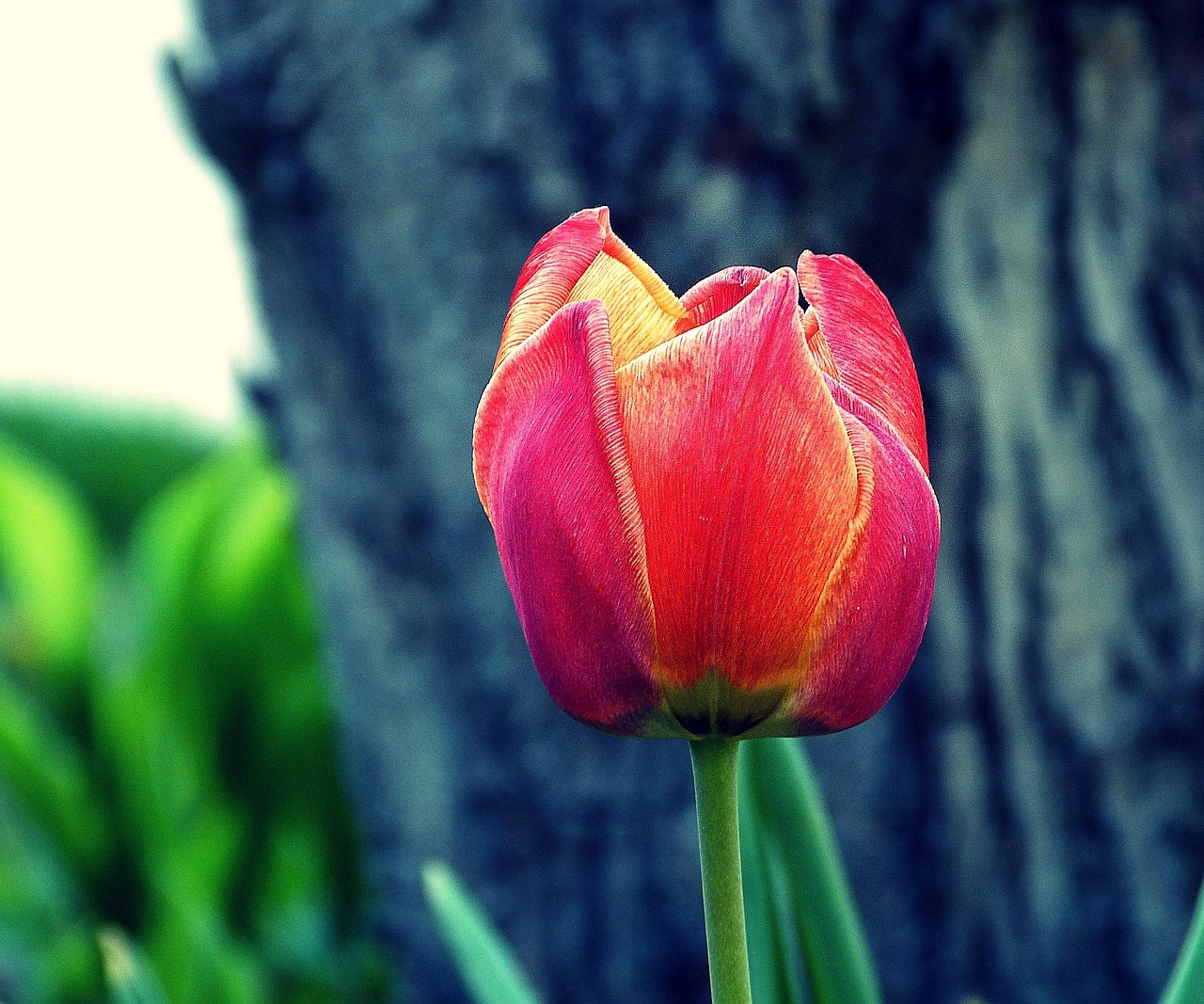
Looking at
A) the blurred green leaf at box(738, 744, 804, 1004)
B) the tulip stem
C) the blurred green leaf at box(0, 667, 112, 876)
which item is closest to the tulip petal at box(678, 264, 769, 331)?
the tulip stem

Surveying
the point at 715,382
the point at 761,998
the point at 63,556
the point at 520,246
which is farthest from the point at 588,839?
the point at 63,556

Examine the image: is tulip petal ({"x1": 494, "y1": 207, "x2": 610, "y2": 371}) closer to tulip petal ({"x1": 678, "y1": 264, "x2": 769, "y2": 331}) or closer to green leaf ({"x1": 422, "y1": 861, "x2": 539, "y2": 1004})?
tulip petal ({"x1": 678, "y1": 264, "x2": 769, "y2": 331})

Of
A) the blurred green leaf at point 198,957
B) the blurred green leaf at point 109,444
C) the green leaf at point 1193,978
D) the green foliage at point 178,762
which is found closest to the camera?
the green leaf at point 1193,978

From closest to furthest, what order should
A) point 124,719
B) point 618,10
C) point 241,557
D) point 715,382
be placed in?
point 715,382 < point 618,10 < point 124,719 < point 241,557

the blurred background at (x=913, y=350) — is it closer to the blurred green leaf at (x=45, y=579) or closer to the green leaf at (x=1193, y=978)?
the green leaf at (x=1193, y=978)

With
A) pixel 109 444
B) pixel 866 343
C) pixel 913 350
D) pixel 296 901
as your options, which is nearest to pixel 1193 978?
pixel 866 343

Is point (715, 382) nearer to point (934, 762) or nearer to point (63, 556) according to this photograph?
point (934, 762)

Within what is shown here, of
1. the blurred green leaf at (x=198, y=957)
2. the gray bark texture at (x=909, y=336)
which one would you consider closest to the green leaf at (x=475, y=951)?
the gray bark texture at (x=909, y=336)
